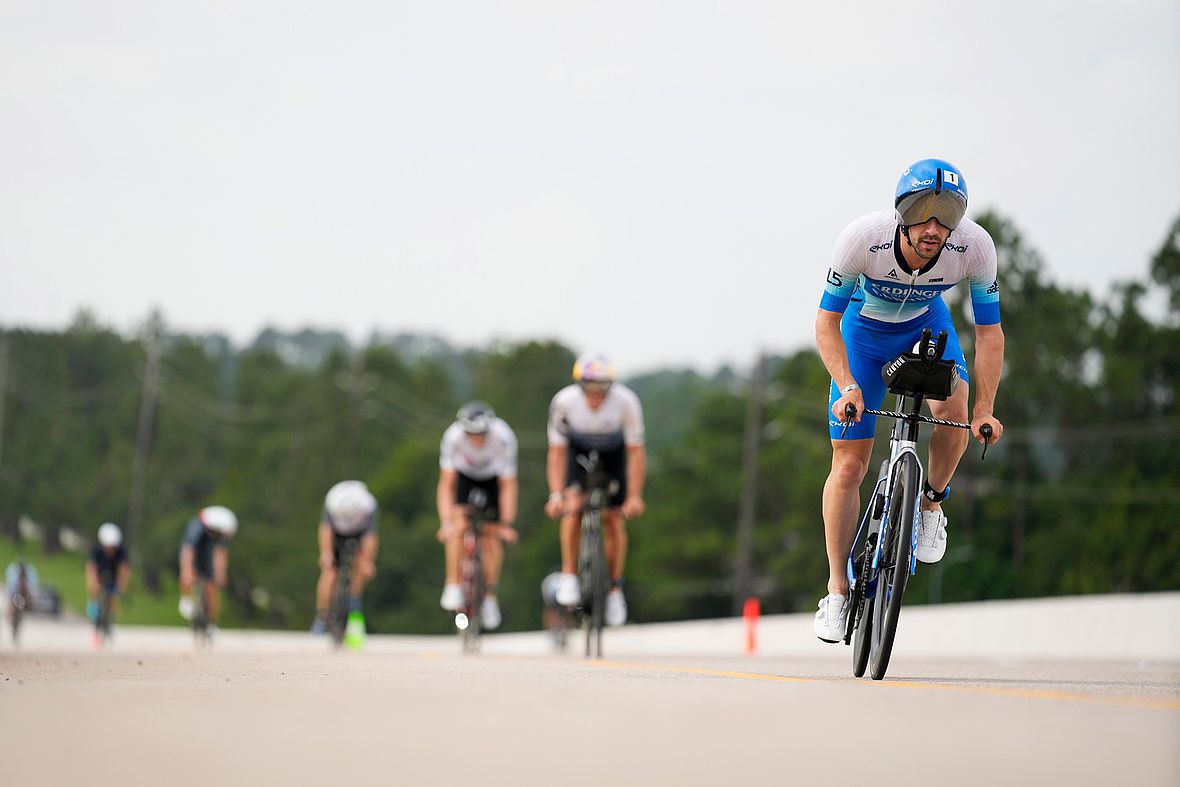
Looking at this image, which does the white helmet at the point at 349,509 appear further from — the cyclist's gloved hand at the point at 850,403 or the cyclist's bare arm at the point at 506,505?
the cyclist's gloved hand at the point at 850,403

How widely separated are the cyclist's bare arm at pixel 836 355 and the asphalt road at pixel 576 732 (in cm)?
116

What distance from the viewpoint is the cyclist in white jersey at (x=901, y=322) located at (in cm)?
713

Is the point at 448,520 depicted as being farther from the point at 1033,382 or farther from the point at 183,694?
the point at 1033,382

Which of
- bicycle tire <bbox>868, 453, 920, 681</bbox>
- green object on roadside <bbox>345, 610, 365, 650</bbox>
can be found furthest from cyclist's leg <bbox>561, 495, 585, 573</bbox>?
green object on roadside <bbox>345, 610, 365, 650</bbox>

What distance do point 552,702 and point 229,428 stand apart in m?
101

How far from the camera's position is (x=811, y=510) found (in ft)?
248

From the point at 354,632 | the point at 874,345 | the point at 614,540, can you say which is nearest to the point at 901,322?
the point at 874,345

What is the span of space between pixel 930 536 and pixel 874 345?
935mm

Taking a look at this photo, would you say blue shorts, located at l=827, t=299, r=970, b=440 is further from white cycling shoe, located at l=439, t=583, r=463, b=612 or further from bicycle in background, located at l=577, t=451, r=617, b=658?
white cycling shoe, located at l=439, t=583, r=463, b=612

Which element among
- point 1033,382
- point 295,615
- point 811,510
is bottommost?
point 295,615

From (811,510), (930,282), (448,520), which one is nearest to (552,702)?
(930,282)

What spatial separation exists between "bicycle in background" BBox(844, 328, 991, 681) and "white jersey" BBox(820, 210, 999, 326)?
0.27 meters

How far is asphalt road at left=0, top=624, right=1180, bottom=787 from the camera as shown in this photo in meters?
3.94

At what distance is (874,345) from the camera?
25.6ft
